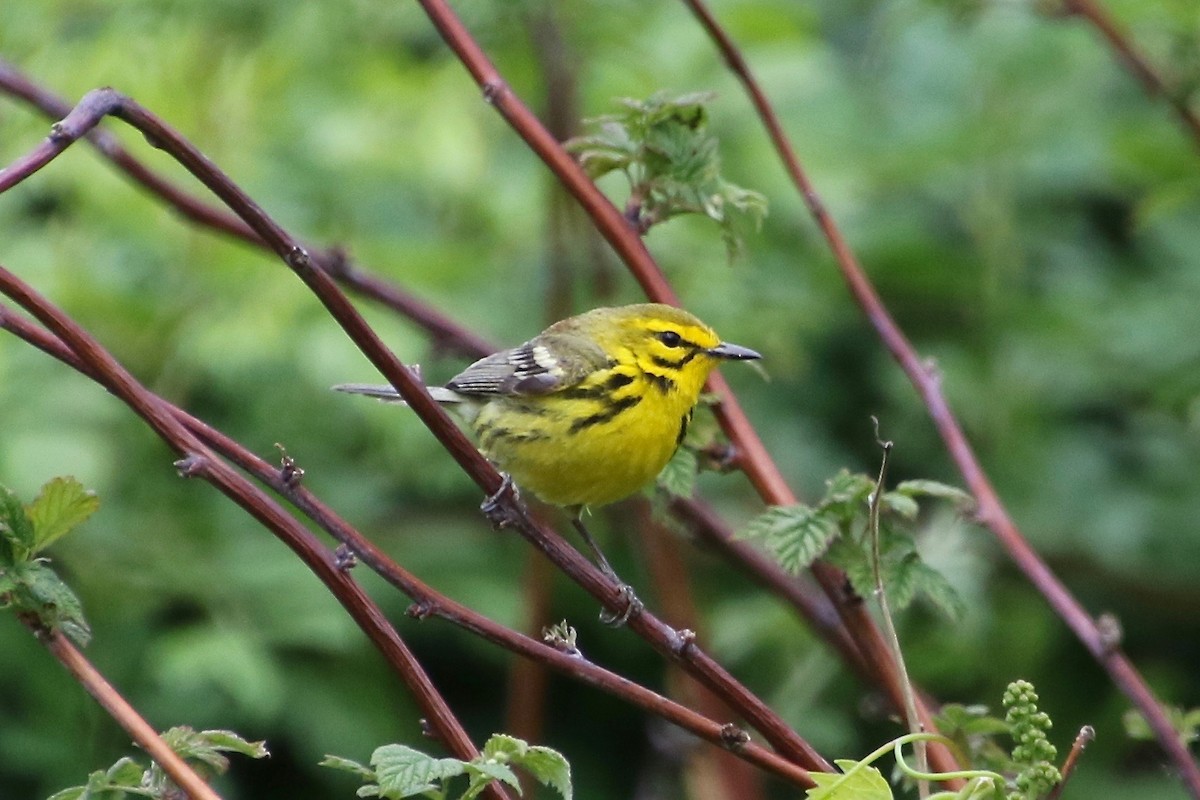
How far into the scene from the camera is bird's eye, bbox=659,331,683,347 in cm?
293

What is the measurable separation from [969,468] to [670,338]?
0.88 meters

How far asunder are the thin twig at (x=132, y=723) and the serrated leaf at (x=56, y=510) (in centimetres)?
10

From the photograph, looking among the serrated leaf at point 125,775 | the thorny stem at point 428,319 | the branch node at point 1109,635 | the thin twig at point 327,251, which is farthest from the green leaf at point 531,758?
the thin twig at point 327,251

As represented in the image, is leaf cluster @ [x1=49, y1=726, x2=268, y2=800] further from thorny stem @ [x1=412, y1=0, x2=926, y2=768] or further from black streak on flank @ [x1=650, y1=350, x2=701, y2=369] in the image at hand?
black streak on flank @ [x1=650, y1=350, x2=701, y2=369]

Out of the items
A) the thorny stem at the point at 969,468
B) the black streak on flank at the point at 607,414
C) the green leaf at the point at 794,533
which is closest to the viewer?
the green leaf at the point at 794,533

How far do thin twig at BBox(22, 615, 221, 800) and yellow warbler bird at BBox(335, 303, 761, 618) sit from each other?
132cm

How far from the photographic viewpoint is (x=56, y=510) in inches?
59.7

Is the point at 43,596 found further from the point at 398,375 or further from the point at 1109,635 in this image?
the point at 1109,635

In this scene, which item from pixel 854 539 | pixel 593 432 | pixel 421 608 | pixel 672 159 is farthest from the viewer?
pixel 593 432

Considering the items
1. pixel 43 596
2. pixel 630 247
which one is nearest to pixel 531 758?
pixel 43 596

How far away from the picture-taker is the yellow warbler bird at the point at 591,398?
2754 mm

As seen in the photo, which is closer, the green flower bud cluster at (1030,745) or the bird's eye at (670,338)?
the green flower bud cluster at (1030,745)

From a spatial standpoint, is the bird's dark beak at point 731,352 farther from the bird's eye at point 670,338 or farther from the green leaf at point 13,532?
the green leaf at point 13,532

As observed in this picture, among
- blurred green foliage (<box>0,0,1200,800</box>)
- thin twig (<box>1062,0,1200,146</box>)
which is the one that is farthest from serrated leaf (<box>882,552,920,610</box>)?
blurred green foliage (<box>0,0,1200,800</box>)
